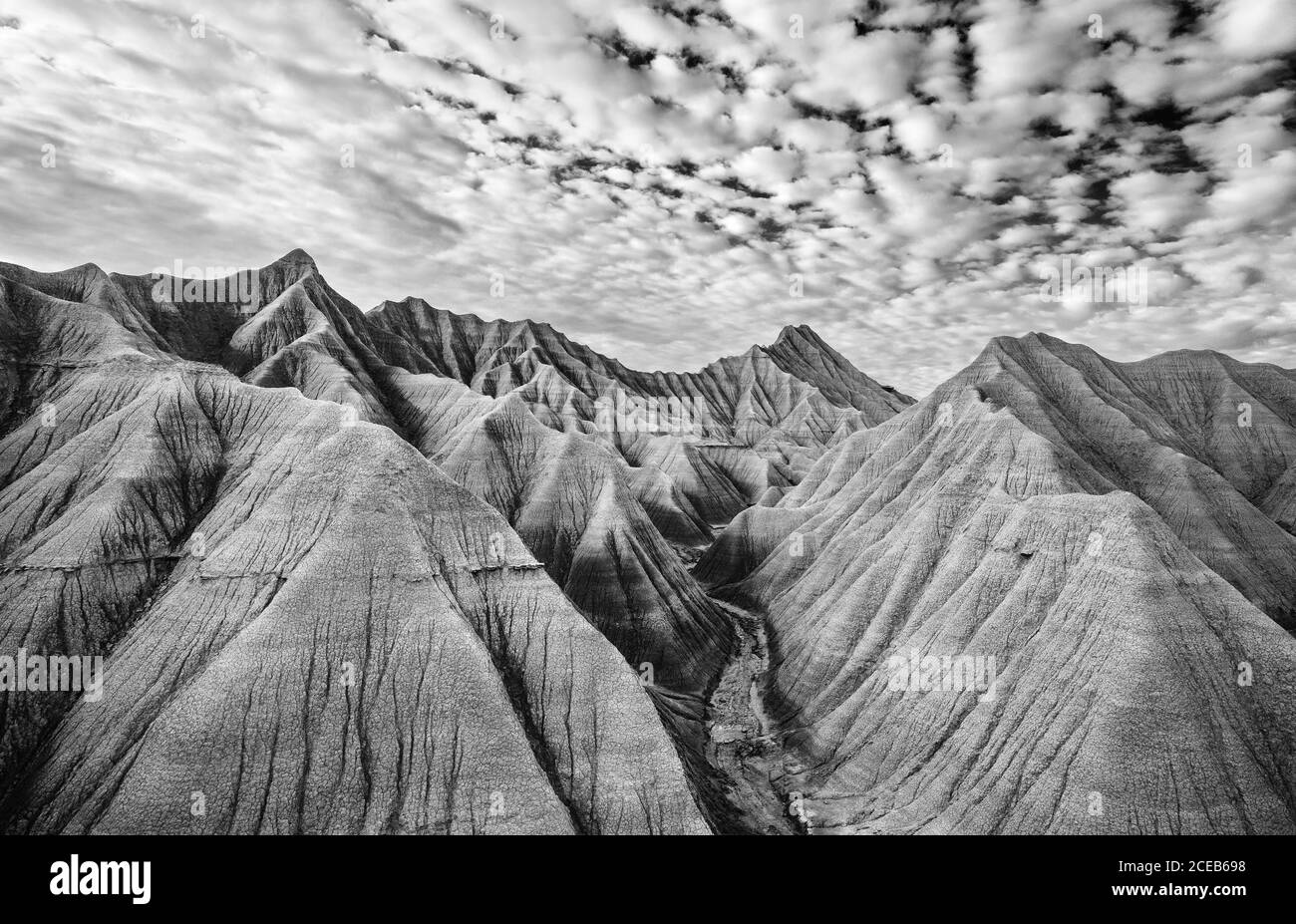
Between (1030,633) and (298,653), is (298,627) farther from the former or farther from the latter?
(1030,633)

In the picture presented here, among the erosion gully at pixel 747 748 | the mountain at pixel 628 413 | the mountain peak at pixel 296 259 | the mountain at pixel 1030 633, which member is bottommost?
the erosion gully at pixel 747 748

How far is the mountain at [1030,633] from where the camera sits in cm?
3028

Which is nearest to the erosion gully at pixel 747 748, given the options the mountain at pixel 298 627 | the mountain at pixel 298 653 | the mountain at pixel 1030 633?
the mountain at pixel 298 627

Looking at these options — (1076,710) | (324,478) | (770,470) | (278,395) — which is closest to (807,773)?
(1076,710)

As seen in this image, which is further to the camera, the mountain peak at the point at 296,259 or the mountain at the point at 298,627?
the mountain peak at the point at 296,259

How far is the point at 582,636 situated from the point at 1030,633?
29.3 m

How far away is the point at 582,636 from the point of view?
39.3 m

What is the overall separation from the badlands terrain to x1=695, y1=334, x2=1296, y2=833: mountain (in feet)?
0.65

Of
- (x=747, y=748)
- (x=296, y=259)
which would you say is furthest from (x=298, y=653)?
(x=296, y=259)

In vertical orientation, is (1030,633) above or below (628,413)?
below

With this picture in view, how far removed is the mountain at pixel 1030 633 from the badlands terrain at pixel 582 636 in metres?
0.20

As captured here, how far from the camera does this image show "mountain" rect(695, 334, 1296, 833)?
3028 centimetres

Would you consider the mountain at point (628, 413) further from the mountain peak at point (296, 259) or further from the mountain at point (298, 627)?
the mountain at point (298, 627)

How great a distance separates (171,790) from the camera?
2875 centimetres
